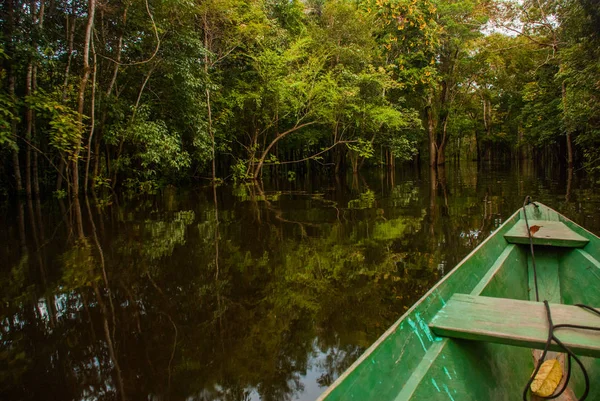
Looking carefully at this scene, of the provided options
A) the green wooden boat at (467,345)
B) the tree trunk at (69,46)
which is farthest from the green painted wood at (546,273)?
the tree trunk at (69,46)

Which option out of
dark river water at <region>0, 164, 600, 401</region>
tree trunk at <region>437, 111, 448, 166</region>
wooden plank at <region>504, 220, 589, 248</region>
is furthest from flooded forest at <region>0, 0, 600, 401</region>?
tree trunk at <region>437, 111, 448, 166</region>

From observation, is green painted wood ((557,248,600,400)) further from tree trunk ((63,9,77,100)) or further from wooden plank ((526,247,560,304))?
tree trunk ((63,9,77,100))

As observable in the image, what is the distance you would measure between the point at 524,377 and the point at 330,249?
3.07 metres

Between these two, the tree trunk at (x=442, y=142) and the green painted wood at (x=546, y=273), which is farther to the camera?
the tree trunk at (x=442, y=142)

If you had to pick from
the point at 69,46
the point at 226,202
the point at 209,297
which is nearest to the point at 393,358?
the point at 209,297

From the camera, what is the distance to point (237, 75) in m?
16.4

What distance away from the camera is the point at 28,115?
33.9 ft

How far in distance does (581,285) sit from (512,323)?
61.9 inches

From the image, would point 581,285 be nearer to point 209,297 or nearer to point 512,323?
point 512,323

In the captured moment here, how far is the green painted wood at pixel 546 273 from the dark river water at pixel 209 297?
791 millimetres

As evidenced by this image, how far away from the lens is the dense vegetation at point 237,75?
9844 millimetres

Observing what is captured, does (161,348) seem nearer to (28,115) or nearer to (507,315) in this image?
(507,315)

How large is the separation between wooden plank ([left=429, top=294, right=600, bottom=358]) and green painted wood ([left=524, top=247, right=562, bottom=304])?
4.47 feet

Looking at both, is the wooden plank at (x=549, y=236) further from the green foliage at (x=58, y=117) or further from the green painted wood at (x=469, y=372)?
the green foliage at (x=58, y=117)
